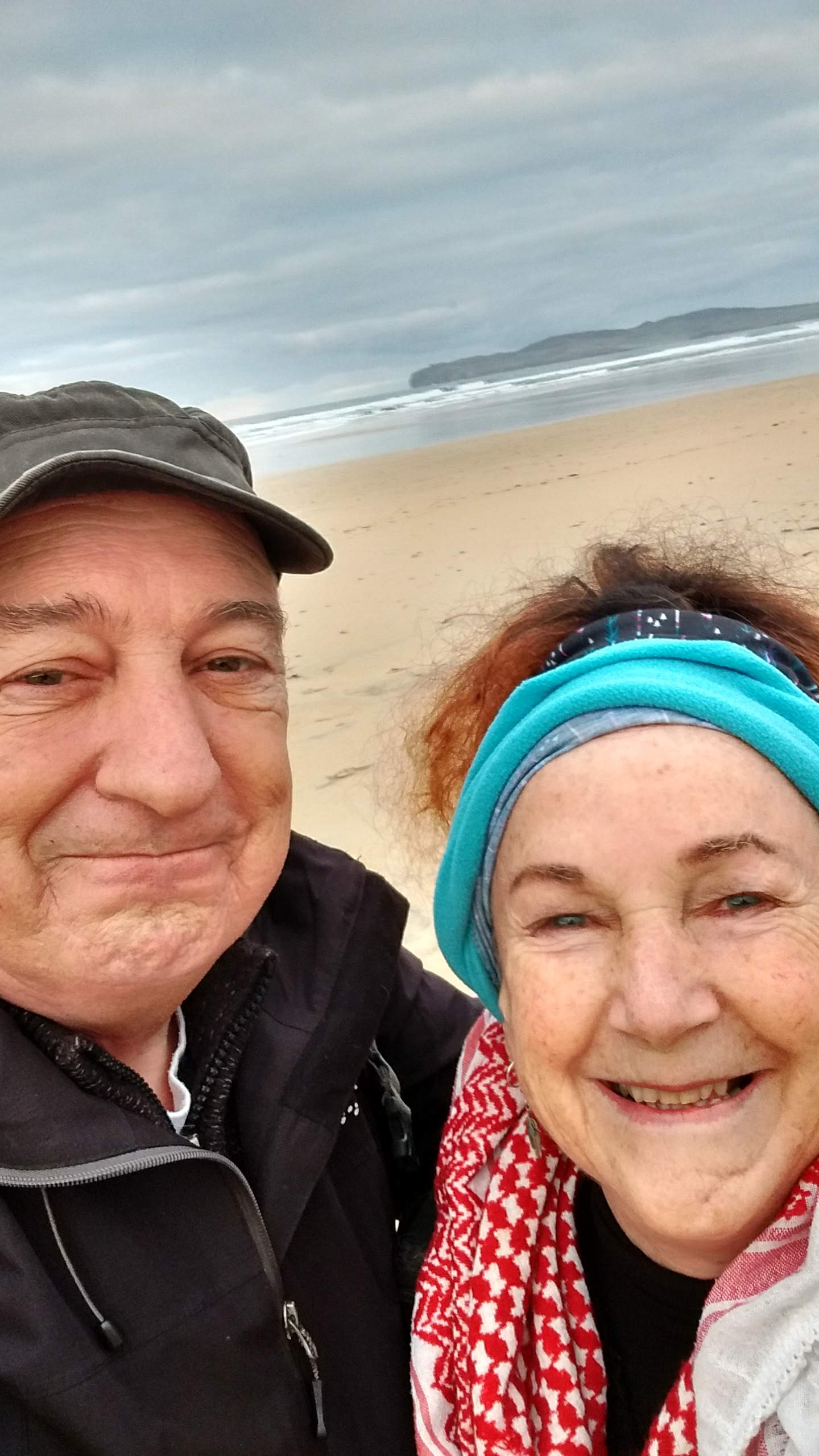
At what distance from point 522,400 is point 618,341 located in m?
49.1

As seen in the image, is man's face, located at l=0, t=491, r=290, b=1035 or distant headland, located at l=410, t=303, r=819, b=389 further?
distant headland, located at l=410, t=303, r=819, b=389

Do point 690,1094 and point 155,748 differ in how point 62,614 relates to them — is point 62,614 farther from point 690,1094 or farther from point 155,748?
point 690,1094

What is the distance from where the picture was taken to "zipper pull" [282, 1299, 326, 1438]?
1.71 meters

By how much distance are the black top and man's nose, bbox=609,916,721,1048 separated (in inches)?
19.9

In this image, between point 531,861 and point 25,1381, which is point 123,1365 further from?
point 531,861

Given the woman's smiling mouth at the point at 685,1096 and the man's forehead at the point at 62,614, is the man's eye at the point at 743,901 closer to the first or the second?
the woman's smiling mouth at the point at 685,1096

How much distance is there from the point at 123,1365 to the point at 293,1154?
407 millimetres

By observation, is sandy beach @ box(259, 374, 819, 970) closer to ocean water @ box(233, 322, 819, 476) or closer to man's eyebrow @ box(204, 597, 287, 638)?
man's eyebrow @ box(204, 597, 287, 638)

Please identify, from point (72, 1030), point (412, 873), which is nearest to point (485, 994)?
point (72, 1030)

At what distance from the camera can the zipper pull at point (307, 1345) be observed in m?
1.71

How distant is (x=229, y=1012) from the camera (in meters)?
1.98

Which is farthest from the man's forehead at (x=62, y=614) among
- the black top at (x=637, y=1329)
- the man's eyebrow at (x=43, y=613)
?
the black top at (x=637, y=1329)

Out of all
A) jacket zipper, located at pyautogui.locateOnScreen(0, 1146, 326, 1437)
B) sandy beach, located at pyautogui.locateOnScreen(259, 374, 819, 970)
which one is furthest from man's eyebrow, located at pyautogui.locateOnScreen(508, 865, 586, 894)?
sandy beach, located at pyautogui.locateOnScreen(259, 374, 819, 970)

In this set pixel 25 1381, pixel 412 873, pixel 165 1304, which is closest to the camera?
pixel 25 1381
